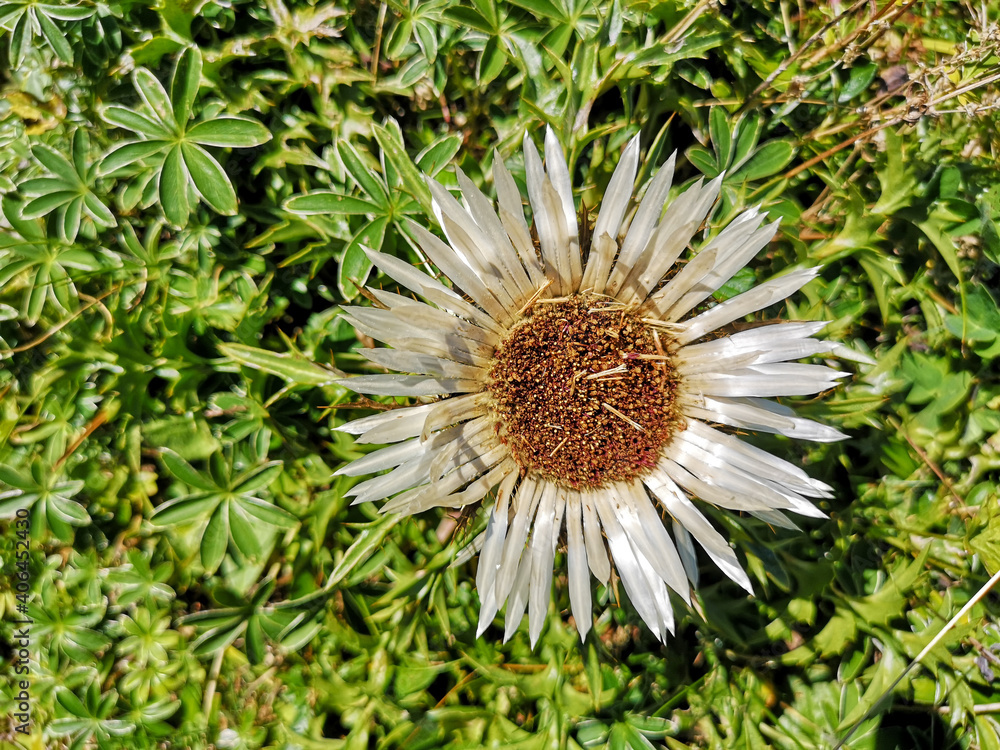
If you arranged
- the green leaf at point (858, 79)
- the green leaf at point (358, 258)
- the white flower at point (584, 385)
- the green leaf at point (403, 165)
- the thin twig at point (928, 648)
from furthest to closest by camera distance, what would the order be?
the green leaf at point (858, 79)
the thin twig at point (928, 648)
the green leaf at point (358, 258)
the green leaf at point (403, 165)
the white flower at point (584, 385)

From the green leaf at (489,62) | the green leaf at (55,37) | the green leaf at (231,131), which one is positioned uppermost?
the green leaf at (55,37)

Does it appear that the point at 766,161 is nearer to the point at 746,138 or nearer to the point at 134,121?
the point at 746,138

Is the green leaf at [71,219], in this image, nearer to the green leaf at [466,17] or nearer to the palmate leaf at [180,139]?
the palmate leaf at [180,139]

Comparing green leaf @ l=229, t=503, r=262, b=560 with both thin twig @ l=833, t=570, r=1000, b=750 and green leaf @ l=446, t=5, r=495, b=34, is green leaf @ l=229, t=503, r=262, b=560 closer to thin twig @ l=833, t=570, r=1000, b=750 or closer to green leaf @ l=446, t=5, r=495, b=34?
green leaf @ l=446, t=5, r=495, b=34

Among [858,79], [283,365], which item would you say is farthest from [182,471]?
[858,79]

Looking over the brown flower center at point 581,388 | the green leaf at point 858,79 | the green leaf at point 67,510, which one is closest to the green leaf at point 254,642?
the green leaf at point 67,510

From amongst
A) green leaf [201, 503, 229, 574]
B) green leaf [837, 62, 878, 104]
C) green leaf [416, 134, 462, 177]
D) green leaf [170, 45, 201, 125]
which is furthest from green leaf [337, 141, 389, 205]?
green leaf [837, 62, 878, 104]
